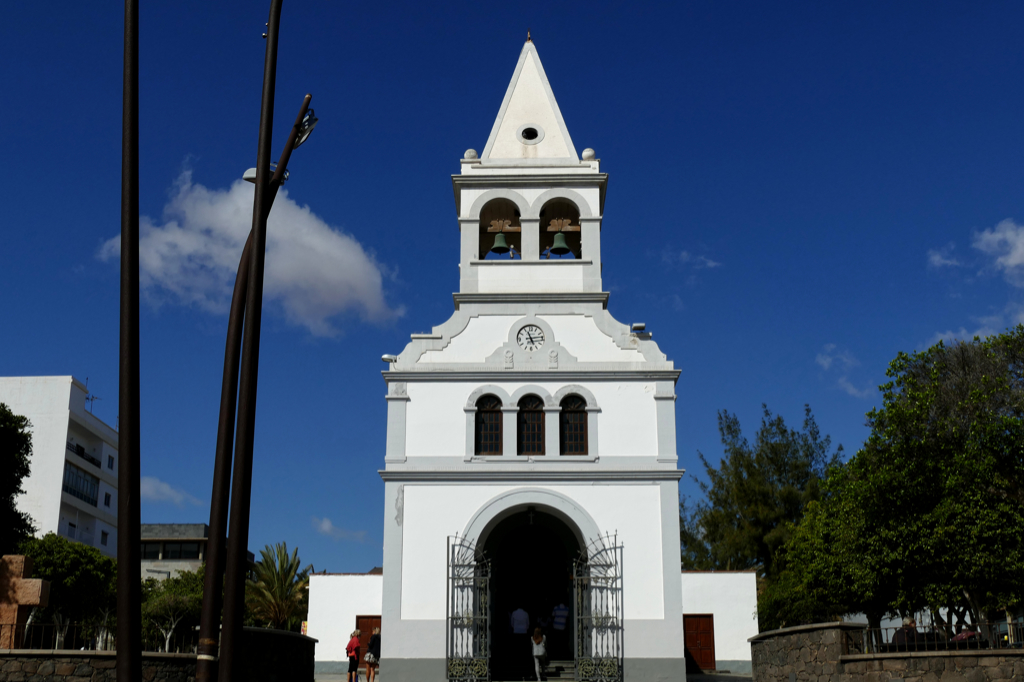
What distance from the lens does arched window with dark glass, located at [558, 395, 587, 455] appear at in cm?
2366

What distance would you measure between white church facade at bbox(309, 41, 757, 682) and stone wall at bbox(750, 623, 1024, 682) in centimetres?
475

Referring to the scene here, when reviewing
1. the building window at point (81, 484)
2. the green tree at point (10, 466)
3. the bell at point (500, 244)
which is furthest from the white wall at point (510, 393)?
the building window at point (81, 484)

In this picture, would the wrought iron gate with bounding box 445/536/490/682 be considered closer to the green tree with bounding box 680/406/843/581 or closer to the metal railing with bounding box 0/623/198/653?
the metal railing with bounding box 0/623/198/653

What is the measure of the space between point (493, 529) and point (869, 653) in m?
10.0

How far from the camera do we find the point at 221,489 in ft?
25.0

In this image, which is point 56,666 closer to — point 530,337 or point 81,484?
point 530,337

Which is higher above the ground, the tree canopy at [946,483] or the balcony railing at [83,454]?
the balcony railing at [83,454]

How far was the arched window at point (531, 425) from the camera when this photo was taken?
23.7 meters

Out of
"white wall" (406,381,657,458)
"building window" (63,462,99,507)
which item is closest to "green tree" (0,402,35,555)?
"white wall" (406,381,657,458)

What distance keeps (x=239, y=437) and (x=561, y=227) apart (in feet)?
62.4

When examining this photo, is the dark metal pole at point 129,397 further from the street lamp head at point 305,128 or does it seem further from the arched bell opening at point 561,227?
the arched bell opening at point 561,227

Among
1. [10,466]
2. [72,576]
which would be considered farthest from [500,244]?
[72,576]

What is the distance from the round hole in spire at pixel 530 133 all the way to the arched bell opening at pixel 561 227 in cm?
202

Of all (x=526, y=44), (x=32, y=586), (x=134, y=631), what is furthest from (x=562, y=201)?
(x=134, y=631)
